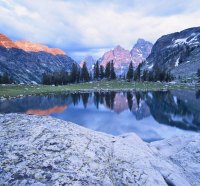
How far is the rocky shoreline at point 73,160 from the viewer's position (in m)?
9.25

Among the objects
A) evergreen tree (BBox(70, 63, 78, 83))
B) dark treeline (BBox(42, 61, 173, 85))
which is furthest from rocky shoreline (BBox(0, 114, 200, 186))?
evergreen tree (BBox(70, 63, 78, 83))

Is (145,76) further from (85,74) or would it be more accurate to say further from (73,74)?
(73,74)

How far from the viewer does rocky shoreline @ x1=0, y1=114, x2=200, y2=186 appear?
925 centimetres

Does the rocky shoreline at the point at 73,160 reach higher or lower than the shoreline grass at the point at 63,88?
higher

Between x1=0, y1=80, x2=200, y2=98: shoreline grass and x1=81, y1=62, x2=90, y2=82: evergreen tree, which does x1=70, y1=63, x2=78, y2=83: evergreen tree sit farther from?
x1=0, y1=80, x2=200, y2=98: shoreline grass

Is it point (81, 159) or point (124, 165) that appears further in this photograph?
point (124, 165)

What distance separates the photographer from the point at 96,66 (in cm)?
15575

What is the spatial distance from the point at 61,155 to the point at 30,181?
2203 mm

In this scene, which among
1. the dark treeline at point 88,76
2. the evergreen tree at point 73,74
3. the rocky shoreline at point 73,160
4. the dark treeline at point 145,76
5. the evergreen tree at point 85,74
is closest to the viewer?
the rocky shoreline at point 73,160

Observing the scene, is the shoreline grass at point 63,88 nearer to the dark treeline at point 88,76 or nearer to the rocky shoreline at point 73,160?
the dark treeline at point 88,76

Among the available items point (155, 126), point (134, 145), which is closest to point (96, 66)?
point (155, 126)

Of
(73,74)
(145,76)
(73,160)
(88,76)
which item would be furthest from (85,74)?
(73,160)

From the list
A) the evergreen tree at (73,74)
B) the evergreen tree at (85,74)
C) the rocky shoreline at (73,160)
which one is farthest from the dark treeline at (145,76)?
the rocky shoreline at (73,160)

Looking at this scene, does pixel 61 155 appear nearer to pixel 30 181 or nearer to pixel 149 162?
pixel 30 181
